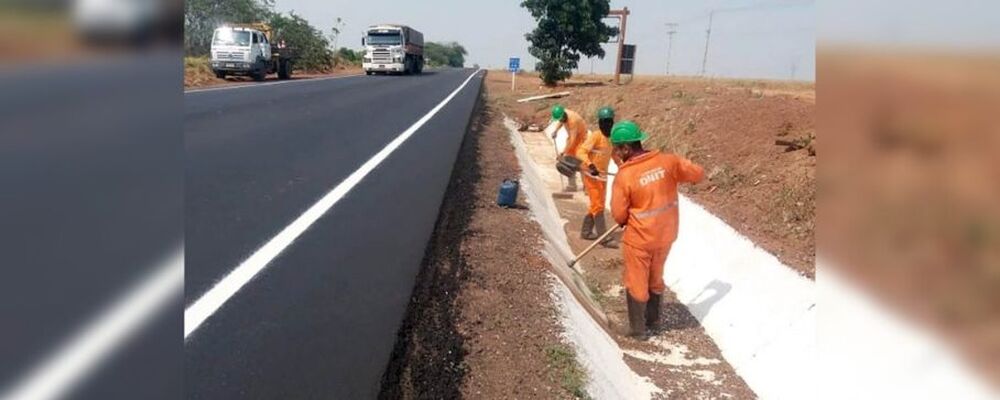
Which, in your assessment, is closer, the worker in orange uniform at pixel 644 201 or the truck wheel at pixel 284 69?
the worker in orange uniform at pixel 644 201

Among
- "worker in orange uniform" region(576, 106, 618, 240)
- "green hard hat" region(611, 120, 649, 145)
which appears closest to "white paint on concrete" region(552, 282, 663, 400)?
"green hard hat" region(611, 120, 649, 145)

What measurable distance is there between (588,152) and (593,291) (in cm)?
220

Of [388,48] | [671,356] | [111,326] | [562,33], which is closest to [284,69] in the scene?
[388,48]

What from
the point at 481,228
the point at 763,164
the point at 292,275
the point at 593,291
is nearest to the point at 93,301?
the point at 292,275

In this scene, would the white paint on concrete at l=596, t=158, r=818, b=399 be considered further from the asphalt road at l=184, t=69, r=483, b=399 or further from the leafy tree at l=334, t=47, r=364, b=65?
the leafy tree at l=334, t=47, r=364, b=65

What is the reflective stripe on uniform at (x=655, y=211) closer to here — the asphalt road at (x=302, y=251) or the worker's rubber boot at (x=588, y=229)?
the asphalt road at (x=302, y=251)

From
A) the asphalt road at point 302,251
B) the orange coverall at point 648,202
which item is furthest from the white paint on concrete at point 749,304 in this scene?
the asphalt road at point 302,251

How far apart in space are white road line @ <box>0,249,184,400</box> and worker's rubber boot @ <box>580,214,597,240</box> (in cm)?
838

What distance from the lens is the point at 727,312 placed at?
6758mm

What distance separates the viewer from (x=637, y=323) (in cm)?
617

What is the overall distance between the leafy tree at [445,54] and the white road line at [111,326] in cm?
13283

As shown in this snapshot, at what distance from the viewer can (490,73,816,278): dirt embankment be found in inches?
307

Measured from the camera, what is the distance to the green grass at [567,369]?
4035 mm

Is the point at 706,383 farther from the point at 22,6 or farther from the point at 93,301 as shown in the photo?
the point at 22,6
